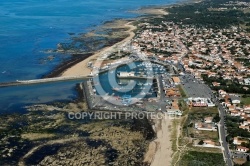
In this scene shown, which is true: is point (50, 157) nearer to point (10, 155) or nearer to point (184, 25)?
point (10, 155)

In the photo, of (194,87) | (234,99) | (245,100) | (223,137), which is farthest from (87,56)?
(223,137)

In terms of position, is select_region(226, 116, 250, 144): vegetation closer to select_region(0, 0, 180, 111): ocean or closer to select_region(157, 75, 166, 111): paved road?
select_region(157, 75, 166, 111): paved road

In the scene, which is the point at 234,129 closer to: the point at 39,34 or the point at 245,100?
the point at 245,100

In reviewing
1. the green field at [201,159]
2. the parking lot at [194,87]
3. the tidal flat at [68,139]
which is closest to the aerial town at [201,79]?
the parking lot at [194,87]

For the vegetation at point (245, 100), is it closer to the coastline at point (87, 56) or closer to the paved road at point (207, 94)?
the paved road at point (207, 94)

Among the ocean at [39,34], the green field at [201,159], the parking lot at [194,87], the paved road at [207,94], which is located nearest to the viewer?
the green field at [201,159]

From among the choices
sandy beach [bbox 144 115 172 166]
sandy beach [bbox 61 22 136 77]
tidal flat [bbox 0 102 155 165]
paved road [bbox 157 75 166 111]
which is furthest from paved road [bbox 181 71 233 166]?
sandy beach [bbox 61 22 136 77]
